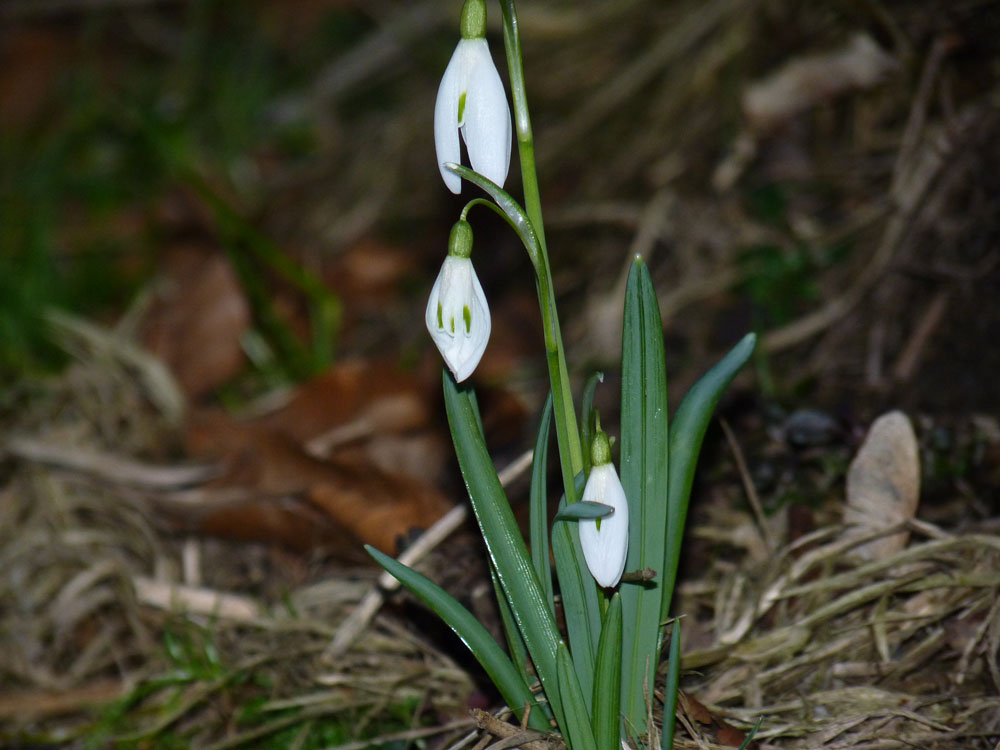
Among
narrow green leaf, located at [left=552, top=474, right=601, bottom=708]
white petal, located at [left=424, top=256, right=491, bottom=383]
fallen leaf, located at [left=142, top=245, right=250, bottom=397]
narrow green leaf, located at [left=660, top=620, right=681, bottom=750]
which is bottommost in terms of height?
narrow green leaf, located at [left=660, top=620, right=681, bottom=750]

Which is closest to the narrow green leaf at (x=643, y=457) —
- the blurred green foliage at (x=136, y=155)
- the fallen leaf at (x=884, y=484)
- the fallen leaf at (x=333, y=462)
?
the fallen leaf at (x=884, y=484)

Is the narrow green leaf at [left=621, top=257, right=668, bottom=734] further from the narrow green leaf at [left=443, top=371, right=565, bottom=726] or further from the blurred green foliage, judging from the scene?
the blurred green foliage

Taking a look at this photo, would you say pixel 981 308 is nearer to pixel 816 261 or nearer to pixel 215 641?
pixel 816 261

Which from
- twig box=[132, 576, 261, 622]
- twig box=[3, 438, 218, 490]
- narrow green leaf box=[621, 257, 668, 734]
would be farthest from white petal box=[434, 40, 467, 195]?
twig box=[3, 438, 218, 490]

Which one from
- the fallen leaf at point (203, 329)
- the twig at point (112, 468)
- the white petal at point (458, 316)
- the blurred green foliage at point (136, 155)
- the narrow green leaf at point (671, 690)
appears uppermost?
the blurred green foliage at point (136, 155)

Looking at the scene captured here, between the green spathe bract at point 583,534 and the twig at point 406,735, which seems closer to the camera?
the green spathe bract at point 583,534

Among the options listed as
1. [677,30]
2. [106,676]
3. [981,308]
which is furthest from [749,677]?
[677,30]

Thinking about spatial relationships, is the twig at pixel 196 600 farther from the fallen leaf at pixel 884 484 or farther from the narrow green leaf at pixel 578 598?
the fallen leaf at pixel 884 484
